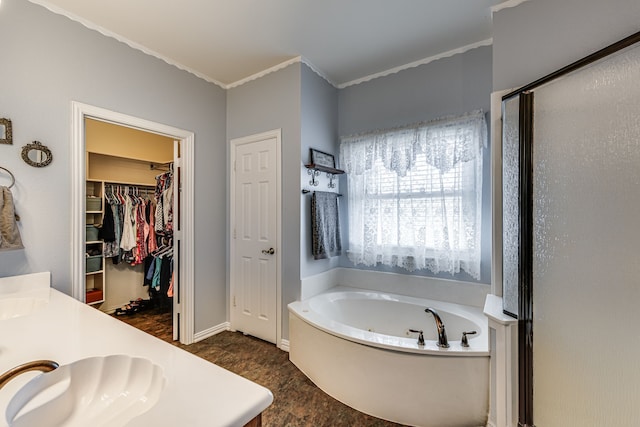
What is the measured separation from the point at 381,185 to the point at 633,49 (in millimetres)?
1707

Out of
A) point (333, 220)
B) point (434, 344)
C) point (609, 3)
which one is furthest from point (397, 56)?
point (434, 344)

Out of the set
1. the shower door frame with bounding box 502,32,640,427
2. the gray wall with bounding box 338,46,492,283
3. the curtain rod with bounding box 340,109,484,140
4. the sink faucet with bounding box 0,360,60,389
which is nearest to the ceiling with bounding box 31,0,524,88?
the gray wall with bounding box 338,46,492,283

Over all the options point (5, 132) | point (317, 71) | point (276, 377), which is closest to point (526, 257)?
point (276, 377)

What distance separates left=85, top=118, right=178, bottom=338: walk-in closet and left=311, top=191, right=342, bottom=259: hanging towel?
1.58 meters

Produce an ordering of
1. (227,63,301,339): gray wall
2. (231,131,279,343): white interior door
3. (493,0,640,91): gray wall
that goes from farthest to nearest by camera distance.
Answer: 1. (231,131,279,343): white interior door
2. (227,63,301,339): gray wall
3. (493,0,640,91): gray wall

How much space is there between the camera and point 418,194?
95.5 inches

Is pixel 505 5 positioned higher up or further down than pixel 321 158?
higher up

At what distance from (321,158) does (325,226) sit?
0.64m

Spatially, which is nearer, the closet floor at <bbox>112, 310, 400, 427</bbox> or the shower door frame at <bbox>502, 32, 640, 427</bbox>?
the shower door frame at <bbox>502, 32, 640, 427</bbox>

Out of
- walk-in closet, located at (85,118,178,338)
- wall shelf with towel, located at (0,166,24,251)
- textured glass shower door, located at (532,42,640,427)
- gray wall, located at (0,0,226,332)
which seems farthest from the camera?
walk-in closet, located at (85,118,178,338)

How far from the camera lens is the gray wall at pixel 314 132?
2453 millimetres

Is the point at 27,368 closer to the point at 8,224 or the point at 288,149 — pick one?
the point at 8,224

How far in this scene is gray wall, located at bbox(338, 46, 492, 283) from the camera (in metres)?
2.19

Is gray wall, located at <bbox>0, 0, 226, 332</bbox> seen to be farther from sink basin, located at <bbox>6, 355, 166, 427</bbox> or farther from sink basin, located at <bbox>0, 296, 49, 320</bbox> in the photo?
sink basin, located at <bbox>6, 355, 166, 427</bbox>
